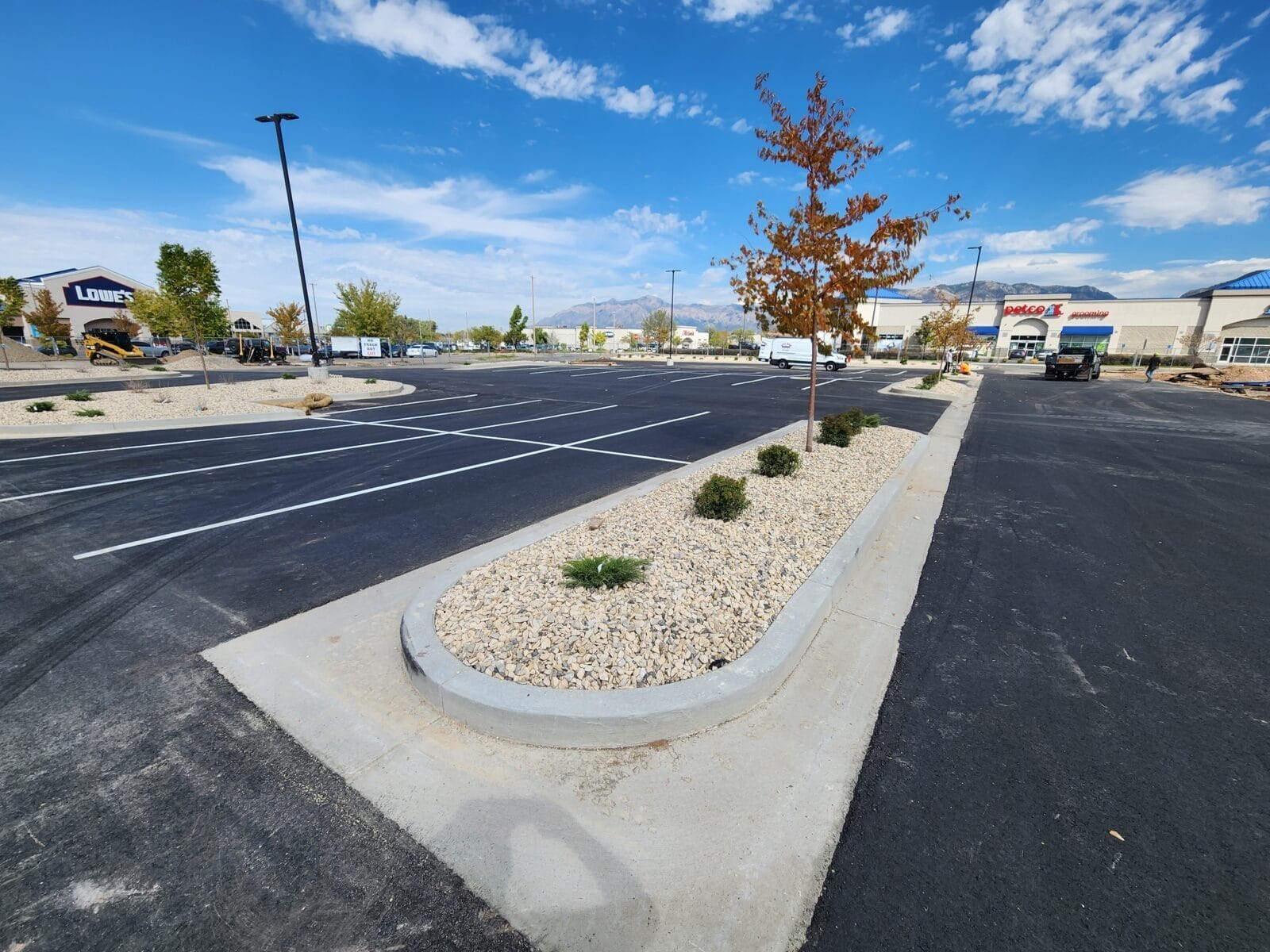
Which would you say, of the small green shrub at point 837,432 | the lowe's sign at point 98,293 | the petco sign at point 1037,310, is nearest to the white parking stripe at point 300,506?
the small green shrub at point 837,432

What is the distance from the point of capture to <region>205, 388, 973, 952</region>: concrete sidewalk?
2.05 meters

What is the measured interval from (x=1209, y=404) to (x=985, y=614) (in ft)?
81.4

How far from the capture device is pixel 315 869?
216 cm

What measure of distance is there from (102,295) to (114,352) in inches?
1155

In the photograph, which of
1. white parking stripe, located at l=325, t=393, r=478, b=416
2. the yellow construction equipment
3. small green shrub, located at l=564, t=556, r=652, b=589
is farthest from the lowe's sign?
small green shrub, located at l=564, t=556, r=652, b=589

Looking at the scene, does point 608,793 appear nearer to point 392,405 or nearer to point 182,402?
point 392,405

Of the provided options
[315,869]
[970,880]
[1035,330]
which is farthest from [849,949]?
[1035,330]

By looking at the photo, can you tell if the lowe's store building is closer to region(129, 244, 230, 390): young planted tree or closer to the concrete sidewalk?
region(129, 244, 230, 390): young planted tree

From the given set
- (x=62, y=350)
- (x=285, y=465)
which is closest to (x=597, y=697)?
(x=285, y=465)

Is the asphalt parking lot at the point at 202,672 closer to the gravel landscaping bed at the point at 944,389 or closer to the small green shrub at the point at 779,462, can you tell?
the small green shrub at the point at 779,462

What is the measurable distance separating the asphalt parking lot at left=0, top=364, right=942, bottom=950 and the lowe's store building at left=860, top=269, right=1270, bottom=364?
49.0m

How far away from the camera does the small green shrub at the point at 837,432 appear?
977 cm

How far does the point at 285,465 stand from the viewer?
8.71 metres

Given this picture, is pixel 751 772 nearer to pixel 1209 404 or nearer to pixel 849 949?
pixel 849 949
